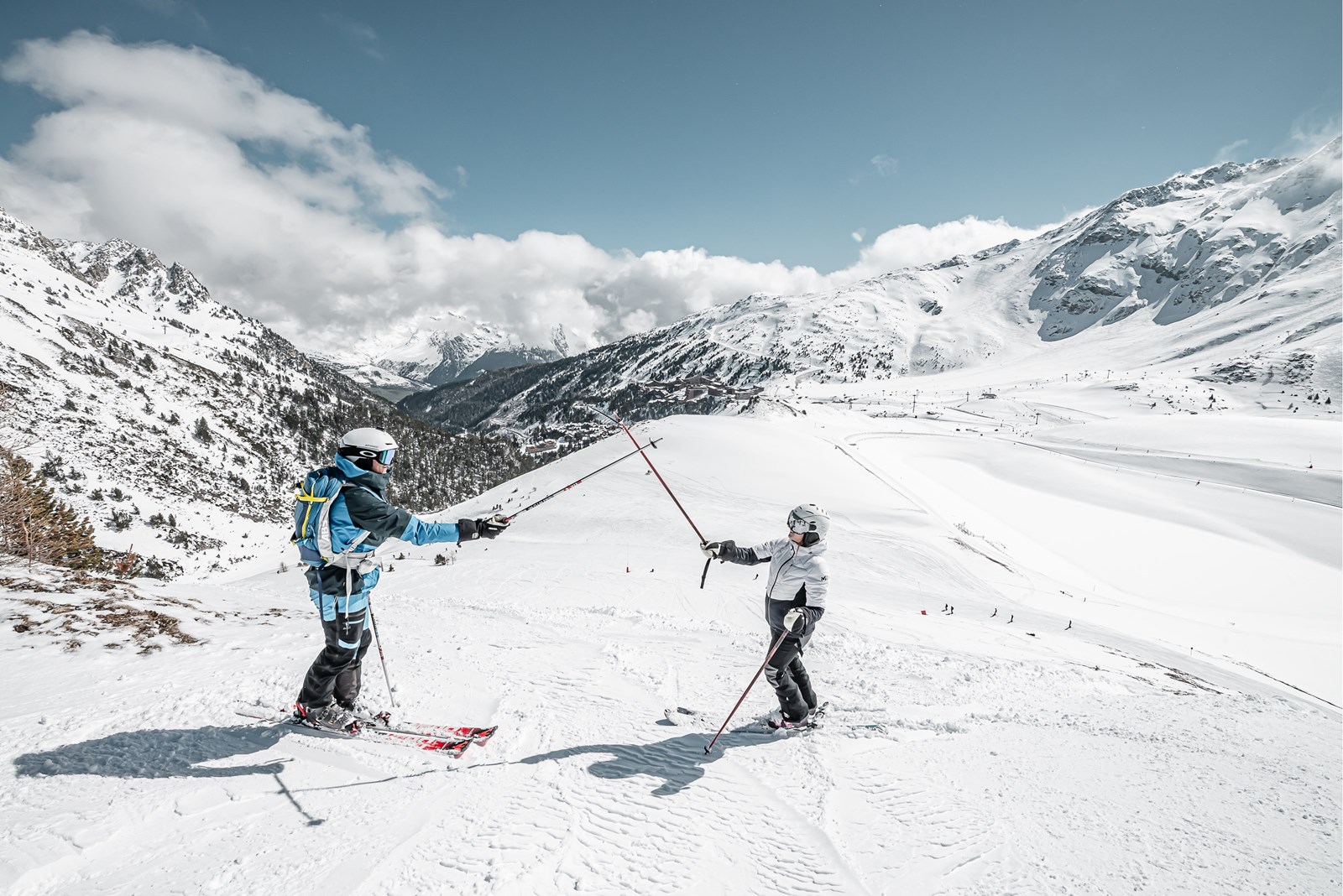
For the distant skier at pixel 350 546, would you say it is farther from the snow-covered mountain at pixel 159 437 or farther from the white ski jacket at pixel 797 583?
the snow-covered mountain at pixel 159 437

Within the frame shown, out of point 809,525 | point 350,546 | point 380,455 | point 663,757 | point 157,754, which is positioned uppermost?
point 380,455

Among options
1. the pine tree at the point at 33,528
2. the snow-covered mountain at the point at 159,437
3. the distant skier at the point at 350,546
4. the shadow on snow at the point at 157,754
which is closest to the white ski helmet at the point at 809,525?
the distant skier at the point at 350,546

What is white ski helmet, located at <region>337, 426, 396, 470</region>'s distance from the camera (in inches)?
244

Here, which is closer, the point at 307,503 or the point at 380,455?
the point at 307,503

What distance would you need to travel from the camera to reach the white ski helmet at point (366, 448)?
244 inches

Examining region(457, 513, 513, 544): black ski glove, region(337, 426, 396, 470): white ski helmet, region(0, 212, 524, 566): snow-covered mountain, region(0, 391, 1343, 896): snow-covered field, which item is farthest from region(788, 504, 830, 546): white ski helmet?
region(0, 212, 524, 566): snow-covered mountain

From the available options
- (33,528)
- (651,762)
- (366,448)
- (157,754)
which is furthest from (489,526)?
(33,528)

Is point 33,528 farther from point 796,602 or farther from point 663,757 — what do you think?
point 796,602

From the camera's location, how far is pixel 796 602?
7.13 metres

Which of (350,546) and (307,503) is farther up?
(307,503)

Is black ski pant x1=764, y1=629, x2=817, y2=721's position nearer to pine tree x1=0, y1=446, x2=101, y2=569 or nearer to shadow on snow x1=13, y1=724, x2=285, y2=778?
shadow on snow x1=13, y1=724, x2=285, y2=778

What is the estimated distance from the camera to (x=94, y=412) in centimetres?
12400

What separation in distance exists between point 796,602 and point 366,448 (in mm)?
5350

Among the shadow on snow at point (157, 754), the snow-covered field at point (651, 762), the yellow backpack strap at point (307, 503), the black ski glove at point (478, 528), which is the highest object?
the yellow backpack strap at point (307, 503)
